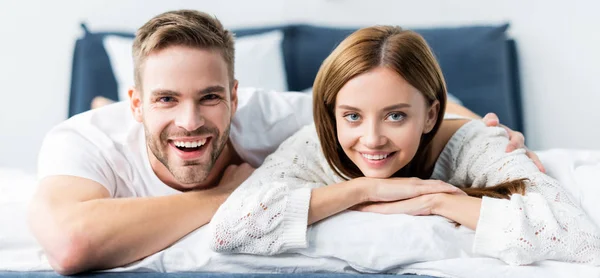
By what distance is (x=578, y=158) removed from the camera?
5.86ft

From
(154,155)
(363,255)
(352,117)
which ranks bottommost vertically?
(363,255)

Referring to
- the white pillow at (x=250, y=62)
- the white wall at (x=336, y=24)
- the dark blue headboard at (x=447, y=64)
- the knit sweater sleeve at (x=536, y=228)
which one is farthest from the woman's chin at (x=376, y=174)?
the white wall at (x=336, y=24)

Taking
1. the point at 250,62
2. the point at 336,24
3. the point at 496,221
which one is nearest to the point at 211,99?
the point at 496,221

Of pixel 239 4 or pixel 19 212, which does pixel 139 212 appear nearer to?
pixel 19 212

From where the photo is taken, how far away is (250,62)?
108 inches

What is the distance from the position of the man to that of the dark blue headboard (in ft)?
3.53

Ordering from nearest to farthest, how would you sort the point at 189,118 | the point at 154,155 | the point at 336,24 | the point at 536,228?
the point at 536,228, the point at 189,118, the point at 154,155, the point at 336,24

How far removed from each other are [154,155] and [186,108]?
0.20 meters

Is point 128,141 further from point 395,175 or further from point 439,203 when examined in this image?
point 439,203

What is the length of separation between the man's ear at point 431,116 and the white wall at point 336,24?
63.9 inches

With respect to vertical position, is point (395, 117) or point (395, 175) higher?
point (395, 117)

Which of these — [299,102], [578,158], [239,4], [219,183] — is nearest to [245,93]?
[299,102]

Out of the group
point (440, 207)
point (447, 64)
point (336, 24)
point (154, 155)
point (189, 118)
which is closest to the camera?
point (440, 207)

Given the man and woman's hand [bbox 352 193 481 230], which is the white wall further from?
woman's hand [bbox 352 193 481 230]
